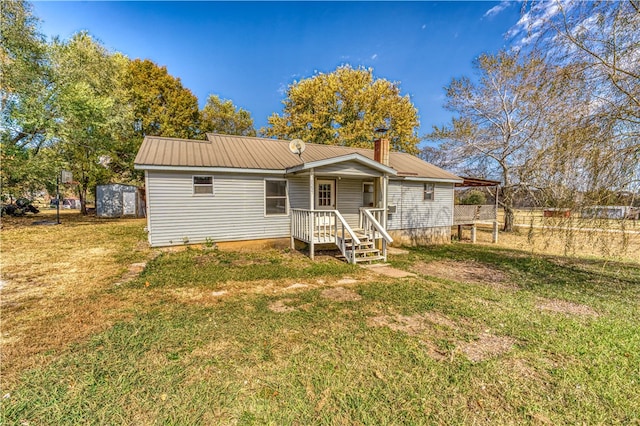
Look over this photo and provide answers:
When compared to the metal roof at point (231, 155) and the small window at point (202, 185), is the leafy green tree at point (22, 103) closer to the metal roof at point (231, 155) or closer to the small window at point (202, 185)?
the metal roof at point (231, 155)

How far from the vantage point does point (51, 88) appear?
14086 millimetres

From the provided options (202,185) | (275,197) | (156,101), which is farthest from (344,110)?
(202,185)

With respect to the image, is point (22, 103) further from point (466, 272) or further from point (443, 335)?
point (466, 272)

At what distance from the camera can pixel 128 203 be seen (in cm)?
2059

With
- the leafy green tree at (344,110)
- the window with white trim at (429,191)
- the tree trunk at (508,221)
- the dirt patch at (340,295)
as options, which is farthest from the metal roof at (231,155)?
the leafy green tree at (344,110)

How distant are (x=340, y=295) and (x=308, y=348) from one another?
82.7 inches

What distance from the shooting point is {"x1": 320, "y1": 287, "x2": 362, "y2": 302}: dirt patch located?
525cm

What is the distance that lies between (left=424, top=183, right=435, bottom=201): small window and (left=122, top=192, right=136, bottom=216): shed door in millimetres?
20187

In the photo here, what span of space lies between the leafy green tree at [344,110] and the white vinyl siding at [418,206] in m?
11.2

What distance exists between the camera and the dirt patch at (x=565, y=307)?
485 centimetres

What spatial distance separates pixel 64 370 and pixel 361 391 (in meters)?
3.06

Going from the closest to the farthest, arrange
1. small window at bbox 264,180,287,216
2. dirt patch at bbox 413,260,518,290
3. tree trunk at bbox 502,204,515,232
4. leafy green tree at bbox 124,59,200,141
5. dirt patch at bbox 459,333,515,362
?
dirt patch at bbox 459,333,515,362
dirt patch at bbox 413,260,518,290
small window at bbox 264,180,287,216
tree trunk at bbox 502,204,515,232
leafy green tree at bbox 124,59,200,141

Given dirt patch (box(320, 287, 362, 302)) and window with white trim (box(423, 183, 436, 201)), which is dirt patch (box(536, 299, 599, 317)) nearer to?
dirt patch (box(320, 287, 362, 302))

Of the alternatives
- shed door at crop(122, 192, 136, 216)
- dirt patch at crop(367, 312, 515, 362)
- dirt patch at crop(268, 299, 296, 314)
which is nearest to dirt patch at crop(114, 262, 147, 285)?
dirt patch at crop(268, 299, 296, 314)
